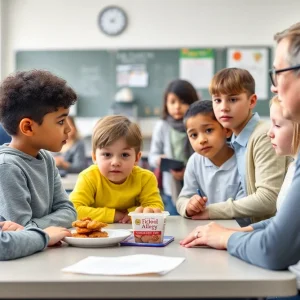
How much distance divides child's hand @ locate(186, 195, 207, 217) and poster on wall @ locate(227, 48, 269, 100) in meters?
6.57

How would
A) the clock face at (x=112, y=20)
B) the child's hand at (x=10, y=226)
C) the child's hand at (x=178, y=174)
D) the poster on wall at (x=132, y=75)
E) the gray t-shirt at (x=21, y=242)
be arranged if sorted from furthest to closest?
the poster on wall at (x=132, y=75), the clock face at (x=112, y=20), the child's hand at (x=178, y=174), the child's hand at (x=10, y=226), the gray t-shirt at (x=21, y=242)

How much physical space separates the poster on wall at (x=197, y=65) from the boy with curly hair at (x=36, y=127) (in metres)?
6.86

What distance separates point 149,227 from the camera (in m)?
1.86

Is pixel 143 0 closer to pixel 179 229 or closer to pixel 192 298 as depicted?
pixel 179 229

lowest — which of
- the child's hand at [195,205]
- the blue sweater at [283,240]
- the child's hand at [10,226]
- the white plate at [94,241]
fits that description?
the child's hand at [195,205]

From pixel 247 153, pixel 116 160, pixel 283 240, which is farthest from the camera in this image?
pixel 247 153

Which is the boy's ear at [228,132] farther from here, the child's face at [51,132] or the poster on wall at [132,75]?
the poster on wall at [132,75]

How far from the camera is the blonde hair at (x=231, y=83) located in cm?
273

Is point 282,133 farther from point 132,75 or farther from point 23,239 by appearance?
point 132,75

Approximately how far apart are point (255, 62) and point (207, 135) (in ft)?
21.1

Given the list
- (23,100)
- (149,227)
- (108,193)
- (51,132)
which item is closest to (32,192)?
(51,132)

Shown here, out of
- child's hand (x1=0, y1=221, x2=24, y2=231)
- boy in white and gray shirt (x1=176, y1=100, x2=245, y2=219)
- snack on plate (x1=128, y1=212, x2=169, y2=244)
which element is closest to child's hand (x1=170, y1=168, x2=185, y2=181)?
boy in white and gray shirt (x1=176, y1=100, x2=245, y2=219)

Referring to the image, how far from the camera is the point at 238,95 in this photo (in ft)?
9.04

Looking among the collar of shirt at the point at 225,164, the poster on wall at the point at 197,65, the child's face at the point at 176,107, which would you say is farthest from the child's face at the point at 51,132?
the poster on wall at the point at 197,65
